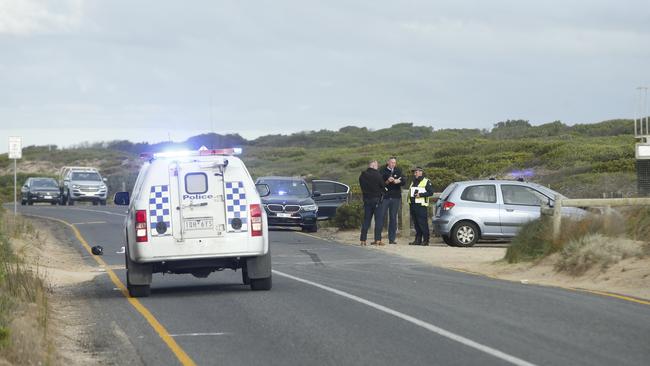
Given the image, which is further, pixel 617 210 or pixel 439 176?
pixel 439 176

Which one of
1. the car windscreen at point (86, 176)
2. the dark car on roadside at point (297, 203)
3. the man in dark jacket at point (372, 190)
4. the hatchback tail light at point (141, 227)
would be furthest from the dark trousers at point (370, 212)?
the car windscreen at point (86, 176)

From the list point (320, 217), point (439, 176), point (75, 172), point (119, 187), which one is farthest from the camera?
point (119, 187)

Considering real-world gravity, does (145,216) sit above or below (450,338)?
above

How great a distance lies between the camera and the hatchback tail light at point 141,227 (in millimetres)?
15289

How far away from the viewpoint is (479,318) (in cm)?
1279

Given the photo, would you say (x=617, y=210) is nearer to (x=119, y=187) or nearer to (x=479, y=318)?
(x=479, y=318)

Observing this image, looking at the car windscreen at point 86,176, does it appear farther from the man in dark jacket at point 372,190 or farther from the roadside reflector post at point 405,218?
the man in dark jacket at point 372,190

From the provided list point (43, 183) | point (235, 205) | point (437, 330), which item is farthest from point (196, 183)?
point (43, 183)

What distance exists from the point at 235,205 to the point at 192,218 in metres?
0.60

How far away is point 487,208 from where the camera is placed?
2603 cm

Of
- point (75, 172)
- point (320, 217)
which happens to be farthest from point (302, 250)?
point (75, 172)

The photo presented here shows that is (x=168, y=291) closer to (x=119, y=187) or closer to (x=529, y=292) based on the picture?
(x=529, y=292)

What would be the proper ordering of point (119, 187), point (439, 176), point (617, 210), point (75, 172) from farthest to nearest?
point (119, 187)
point (75, 172)
point (439, 176)
point (617, 210)

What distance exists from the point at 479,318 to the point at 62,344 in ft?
14.5
